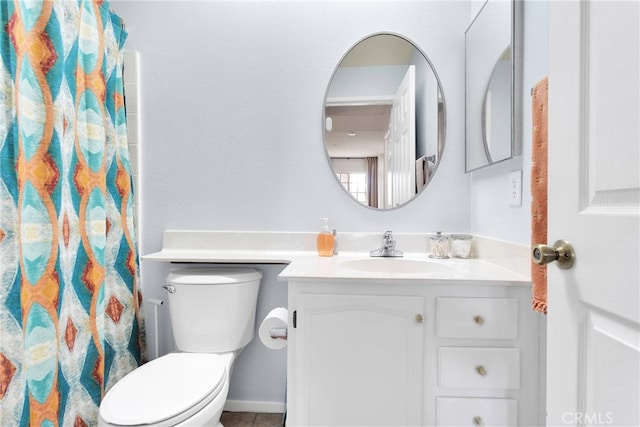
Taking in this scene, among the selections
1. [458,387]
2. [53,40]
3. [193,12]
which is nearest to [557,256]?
[458,387]

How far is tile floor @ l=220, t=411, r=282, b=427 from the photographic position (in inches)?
62.5

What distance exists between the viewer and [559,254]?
0.65m

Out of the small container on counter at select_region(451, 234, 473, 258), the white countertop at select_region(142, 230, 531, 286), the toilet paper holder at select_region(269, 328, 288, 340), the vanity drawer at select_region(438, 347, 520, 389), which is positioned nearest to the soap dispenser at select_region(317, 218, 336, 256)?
the white countertop at select_region(142, 230, 531, 286)

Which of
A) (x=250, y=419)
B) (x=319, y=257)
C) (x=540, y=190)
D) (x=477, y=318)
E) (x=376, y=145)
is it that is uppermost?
(x=376, y=145)

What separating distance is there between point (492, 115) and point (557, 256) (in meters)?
0.87

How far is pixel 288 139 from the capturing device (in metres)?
1.66

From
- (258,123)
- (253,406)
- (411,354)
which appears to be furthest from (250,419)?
(258,123)

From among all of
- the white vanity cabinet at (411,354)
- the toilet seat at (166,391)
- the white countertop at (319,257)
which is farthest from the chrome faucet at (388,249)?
the toilet seat at (166,391)

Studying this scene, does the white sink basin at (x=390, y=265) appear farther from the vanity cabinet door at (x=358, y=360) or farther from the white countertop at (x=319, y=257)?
the vanity cabinet door at (x=358, y=360)

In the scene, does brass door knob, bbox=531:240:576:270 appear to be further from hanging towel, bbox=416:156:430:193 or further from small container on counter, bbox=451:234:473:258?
hanging towel, bbox=416:156:430:193

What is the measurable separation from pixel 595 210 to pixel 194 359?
4.23 ft

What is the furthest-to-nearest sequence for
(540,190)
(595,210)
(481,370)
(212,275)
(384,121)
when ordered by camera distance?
(384,121), (212,275), (481,370), (540,190), (595,210)

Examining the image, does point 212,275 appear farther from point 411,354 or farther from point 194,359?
point 411,354

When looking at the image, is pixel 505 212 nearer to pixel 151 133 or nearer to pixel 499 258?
pixel 499 258
